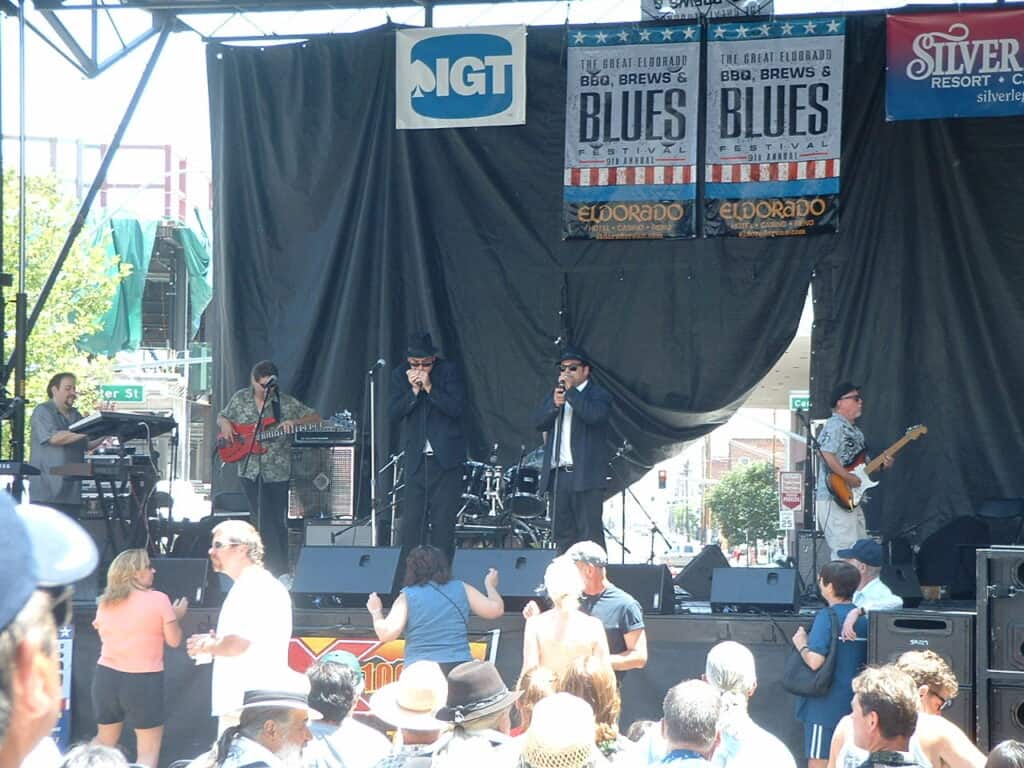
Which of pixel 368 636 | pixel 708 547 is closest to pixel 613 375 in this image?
pixel 708 547

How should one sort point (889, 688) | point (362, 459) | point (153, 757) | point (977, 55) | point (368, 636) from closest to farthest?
point (889, 688) < point (153, 757) < point (368, 636) < point (977, 55) < point (362, 459)

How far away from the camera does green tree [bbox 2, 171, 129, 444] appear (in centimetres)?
2072

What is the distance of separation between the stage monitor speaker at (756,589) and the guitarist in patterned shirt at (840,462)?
2.59 ft

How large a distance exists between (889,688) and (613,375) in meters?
6.04

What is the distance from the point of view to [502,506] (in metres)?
9.89

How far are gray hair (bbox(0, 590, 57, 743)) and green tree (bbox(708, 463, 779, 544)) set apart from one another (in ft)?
102

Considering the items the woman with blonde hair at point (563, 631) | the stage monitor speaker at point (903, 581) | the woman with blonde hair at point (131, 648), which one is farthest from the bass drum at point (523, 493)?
the woman with blonde hair at point (563, 631)

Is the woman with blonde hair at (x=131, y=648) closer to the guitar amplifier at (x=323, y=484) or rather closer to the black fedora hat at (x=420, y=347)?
the black fedora hat at (x=420, y=347)

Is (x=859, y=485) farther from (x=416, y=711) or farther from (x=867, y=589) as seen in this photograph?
(x=416, y=711)

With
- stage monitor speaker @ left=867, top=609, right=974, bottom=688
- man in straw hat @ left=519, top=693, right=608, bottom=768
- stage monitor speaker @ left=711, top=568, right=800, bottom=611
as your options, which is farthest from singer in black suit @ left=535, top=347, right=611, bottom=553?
man in straw hat @ left=519, top=693, right=608, bottom=768

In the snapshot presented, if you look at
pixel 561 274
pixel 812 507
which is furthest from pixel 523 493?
pixel 812 507

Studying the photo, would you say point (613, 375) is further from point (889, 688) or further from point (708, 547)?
point (889, 688)

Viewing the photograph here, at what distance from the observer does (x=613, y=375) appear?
10.2 m

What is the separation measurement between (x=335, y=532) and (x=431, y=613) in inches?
126
